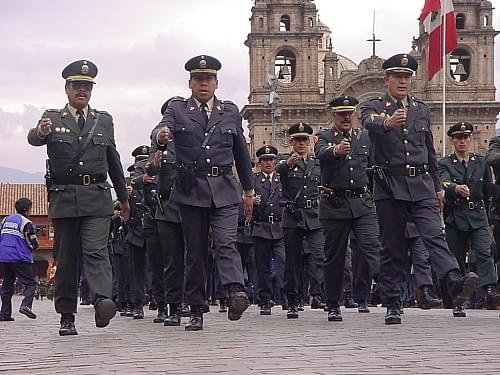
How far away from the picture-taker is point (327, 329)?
33.3 ft

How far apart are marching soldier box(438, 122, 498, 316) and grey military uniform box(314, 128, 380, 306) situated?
135 cm

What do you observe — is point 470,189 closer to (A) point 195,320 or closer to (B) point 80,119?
(A) point 195,320

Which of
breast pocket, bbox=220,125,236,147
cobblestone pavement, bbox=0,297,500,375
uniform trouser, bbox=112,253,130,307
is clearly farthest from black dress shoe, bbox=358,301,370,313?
breast pocket, bbox=220,125,236,147

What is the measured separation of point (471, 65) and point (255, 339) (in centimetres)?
6750

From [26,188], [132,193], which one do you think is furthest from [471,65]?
[132,193]

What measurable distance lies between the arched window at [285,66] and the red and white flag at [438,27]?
3400 centimetres

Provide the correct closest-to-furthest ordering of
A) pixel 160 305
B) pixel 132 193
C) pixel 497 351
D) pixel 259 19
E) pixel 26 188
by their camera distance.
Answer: pixel 497 351
pixel 160 305
pixel 132 193
pixel 259 19
pixel 26 188

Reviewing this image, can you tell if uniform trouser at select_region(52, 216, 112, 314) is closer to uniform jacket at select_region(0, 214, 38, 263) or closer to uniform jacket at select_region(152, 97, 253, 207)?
uniform jacket at select_region(152, 97, 253, 207)

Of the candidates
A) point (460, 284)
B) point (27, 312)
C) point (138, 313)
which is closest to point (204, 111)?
point (460, 284)

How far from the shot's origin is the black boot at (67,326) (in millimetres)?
10273

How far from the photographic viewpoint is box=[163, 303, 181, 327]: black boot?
11.6 m

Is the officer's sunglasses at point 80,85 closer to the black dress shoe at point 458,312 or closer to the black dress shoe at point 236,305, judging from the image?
the black dress shoe at point 236,305

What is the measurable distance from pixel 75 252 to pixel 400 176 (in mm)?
3020

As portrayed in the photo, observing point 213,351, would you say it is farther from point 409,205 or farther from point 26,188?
point 26,188
